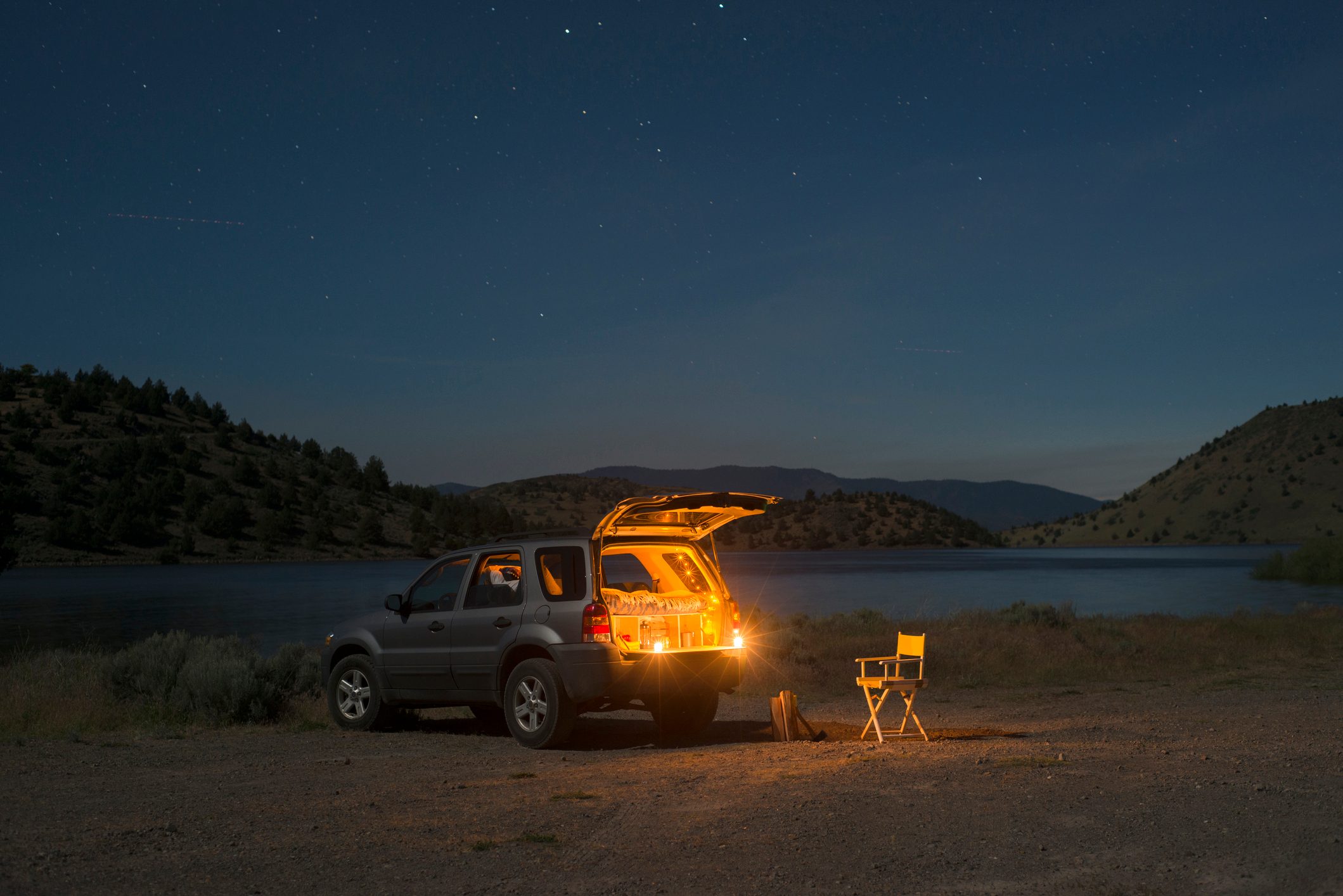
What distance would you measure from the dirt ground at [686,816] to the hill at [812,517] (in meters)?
140

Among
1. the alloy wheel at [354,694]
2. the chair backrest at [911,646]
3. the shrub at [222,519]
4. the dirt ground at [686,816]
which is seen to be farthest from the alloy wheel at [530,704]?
the shrub at [222,519]

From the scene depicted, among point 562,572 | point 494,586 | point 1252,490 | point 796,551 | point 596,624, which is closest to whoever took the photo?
point 596,624

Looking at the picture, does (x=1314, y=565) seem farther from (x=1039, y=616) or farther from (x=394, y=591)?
(x=394, y=591)

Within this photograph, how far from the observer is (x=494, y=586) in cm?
1102

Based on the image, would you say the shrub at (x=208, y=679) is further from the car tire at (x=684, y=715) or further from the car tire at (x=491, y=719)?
the car tire at (x=684, y=715)

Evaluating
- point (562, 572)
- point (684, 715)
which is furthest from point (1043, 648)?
point (562, 572)

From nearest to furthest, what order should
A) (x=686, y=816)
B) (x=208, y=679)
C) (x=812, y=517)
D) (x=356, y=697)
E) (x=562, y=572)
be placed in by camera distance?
(x=686, y=816)
(x=562, y=572)
(x=356, y=697)
(x=208, y=679)
(x=812, y=517)

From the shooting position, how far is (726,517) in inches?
451

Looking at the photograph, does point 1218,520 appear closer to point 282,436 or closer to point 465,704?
point 282,436

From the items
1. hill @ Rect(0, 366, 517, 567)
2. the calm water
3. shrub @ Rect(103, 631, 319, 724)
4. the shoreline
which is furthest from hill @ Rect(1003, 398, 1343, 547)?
shrub @ Rect(103, 631, 319, 724)

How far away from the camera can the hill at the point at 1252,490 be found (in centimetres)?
12662

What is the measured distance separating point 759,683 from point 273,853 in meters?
12.9

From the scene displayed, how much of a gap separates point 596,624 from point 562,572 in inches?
28.9

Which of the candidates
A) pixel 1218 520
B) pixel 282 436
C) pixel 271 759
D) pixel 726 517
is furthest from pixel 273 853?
pixel 1218 520
